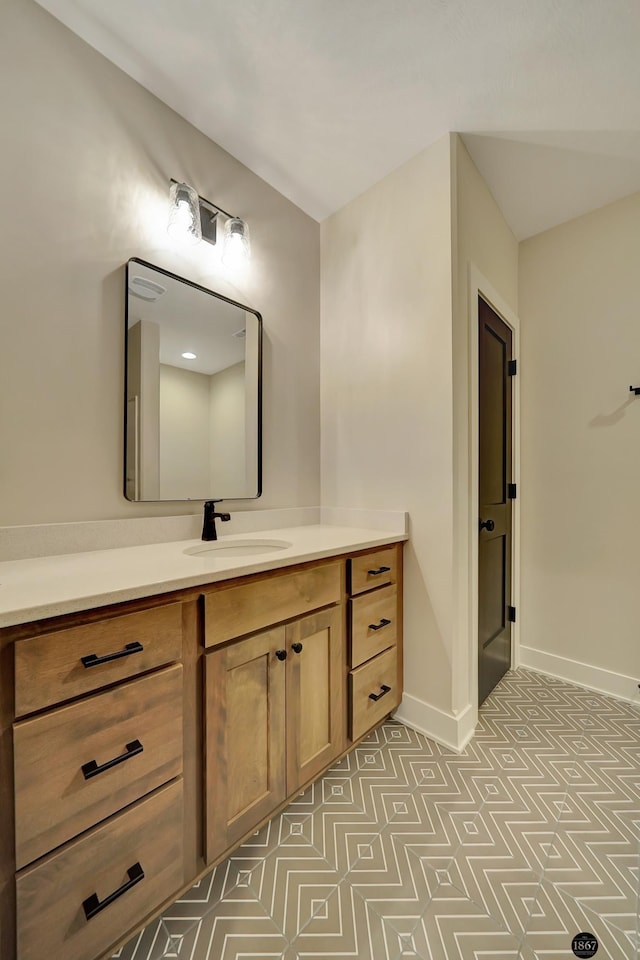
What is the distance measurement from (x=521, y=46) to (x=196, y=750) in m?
2.51

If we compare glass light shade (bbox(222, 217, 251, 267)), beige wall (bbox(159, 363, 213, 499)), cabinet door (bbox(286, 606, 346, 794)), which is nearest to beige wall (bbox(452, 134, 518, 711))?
cabinet door (bbox(286, 606, 346, 794))

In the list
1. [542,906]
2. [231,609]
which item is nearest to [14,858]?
[231,609]

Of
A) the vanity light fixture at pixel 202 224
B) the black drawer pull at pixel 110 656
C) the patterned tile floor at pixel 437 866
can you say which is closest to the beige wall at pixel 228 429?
the vanity light fixture at pixel 202 224

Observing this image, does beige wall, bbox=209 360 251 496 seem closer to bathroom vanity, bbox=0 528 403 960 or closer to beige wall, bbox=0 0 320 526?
beige wall, bbox=0 0 320 526

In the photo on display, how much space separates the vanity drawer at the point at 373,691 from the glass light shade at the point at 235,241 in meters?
1.89

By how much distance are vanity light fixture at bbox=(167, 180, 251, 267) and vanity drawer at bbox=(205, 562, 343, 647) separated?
143 cm

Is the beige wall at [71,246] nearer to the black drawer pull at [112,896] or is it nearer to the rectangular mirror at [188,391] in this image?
the rectangular mirror at [188,391]

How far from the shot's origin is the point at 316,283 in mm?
2297

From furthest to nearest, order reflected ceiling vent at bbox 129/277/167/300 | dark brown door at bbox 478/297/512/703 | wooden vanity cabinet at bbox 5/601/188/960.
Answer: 1. dark brown door at bbox 478/297/512/703
2. reflected ceiling vent at bbox 129/277/167/300
3. wooden vanity cabinet at bbox 5/601/188/960

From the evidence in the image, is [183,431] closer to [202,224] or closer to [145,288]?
[145,288]

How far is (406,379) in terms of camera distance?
1.88m

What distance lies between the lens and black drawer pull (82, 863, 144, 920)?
829 millimetres

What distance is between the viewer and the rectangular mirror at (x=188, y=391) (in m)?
1.50

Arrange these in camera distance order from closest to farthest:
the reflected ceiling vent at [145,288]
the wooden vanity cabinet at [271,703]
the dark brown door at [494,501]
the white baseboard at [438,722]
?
1. the wooden vanity cabinet at [271,703]
2. the reflected ceiling vent at [145,288]
3. the white baseboard at [438,722]
4. the dark brown door at [494,501]
